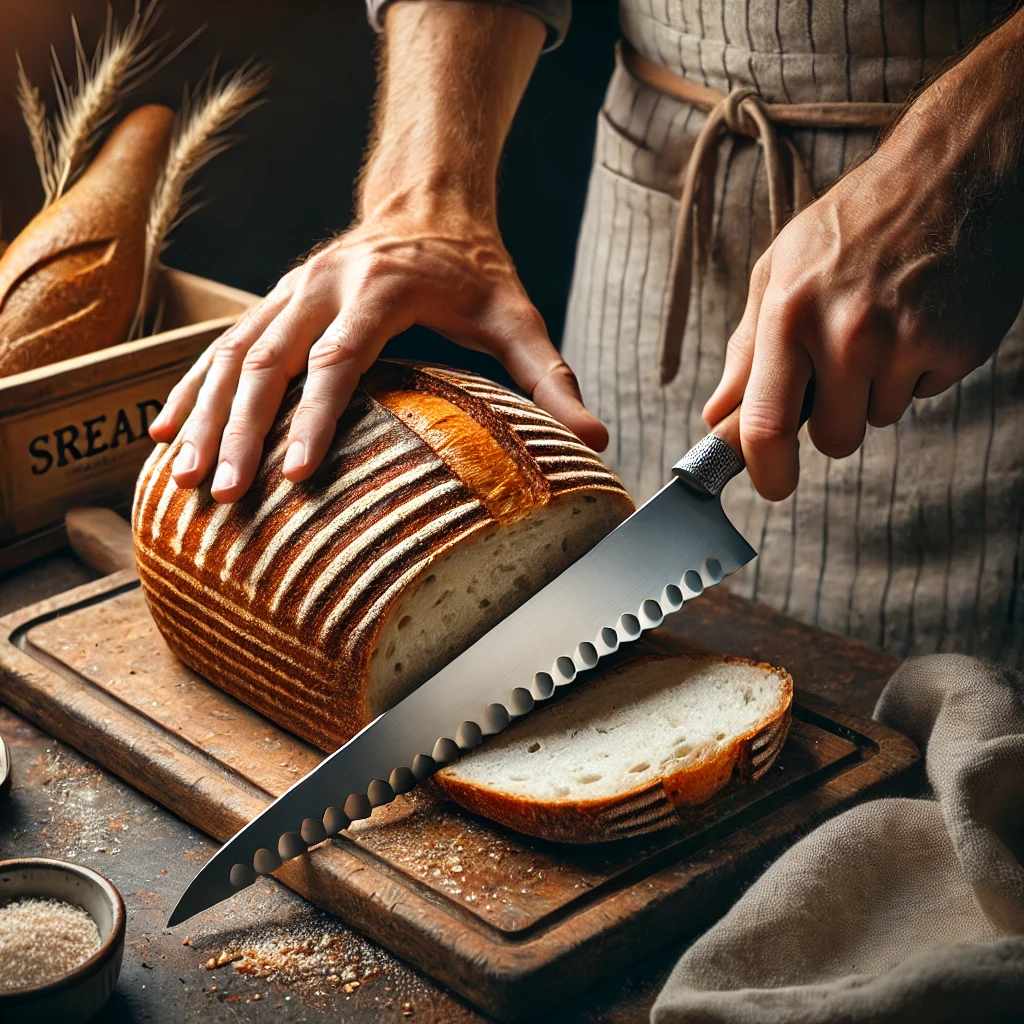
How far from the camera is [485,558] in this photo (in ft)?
4.48

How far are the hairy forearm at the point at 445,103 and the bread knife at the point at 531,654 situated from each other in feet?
2.10

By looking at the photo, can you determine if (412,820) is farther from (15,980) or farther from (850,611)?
(850,611)

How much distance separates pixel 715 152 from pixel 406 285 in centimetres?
59

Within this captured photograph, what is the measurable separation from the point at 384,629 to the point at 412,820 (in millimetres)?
200

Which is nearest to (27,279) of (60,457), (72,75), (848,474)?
(60,457)

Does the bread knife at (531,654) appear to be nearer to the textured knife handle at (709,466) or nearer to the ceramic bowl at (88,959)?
the textured knife handle at (709,466)

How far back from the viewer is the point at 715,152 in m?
1.86

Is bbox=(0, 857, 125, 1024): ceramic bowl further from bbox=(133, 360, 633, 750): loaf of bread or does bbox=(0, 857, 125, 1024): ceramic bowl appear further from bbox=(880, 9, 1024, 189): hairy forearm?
bbox=(880, 9, 1024, 189): hairy forearm

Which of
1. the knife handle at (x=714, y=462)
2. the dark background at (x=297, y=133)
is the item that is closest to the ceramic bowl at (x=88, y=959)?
the knife handle at (x=714, y=462)

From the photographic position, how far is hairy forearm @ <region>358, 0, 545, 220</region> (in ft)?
5.77

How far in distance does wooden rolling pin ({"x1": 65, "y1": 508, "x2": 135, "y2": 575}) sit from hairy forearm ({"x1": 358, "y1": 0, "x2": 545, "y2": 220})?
622 mm

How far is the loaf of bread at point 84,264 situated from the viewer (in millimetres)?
1985

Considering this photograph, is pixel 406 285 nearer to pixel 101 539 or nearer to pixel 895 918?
pixel 101 539

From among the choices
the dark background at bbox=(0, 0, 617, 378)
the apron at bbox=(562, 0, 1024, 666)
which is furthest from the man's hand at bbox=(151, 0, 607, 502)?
the dark background at bbox=(0, 0, 617, 378)
